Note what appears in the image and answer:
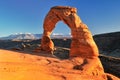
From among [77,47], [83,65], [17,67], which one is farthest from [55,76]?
[77,47]

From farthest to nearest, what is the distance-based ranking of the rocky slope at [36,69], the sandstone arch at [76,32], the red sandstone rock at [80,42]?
the sandstone arch at [76,32] < the red sandstone rock at [80,42] < the rocky slope at [36,69]

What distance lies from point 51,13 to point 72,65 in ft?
18.7

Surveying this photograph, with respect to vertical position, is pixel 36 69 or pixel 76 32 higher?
pixel 76 32

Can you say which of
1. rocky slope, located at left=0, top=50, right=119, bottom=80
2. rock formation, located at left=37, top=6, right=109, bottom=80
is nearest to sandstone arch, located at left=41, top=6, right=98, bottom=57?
rock formation, located at left=37, top=6, right=109, bottom=80

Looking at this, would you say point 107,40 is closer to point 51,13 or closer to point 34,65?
point 51,13

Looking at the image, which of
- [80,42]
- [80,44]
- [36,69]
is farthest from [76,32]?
[36,69]

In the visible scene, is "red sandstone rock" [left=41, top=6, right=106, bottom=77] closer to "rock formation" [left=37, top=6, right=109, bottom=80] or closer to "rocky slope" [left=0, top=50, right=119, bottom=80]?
"rock formation" [left=37, top=6, right=109, bottom=80]

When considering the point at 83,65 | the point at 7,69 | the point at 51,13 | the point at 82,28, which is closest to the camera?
the point at 7,69

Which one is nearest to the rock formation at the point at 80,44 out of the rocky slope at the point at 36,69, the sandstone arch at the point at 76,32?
the sandstone arch at the point at 76,32

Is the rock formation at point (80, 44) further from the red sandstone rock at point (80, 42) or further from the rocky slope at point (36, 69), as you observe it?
the rocky slope at point (36, 69)

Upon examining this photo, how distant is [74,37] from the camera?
1955 centimetres

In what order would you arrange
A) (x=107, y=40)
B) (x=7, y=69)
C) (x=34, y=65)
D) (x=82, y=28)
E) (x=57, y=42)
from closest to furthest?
(x=7, y=69) → (x=34, y=65) → (x=82, y=28) → (x=107, y=40) → (x=57, y=42)

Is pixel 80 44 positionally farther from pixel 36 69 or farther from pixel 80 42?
pixel 36 69

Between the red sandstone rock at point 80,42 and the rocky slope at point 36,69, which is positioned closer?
the rocky slope at point 36,69
